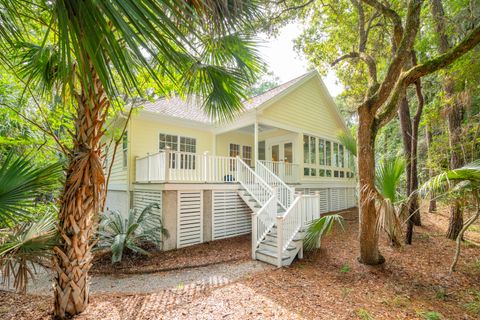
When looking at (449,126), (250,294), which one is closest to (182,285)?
(250,294)

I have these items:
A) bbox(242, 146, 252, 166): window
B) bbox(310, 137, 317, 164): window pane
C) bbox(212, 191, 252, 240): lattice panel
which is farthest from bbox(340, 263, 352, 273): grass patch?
bbox(242, 146, 252, 166): window

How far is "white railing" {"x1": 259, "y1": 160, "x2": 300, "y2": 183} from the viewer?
404 inches

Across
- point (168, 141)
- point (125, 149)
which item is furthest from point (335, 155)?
point (125, 149)

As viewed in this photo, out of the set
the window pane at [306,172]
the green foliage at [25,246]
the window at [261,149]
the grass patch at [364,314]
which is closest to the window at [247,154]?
the window at [261,149]

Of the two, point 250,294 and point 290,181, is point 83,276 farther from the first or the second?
point 290,181

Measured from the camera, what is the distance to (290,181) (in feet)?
35.4

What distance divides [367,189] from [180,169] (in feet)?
18.9

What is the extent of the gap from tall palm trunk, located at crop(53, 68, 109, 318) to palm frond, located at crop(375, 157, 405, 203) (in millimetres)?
5409

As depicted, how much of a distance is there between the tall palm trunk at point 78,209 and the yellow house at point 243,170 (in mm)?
2055

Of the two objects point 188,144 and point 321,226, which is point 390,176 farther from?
point 188,144

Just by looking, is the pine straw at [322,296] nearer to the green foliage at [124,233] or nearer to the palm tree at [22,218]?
the palm tree at [22,218]

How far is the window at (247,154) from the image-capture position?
41.3 feet

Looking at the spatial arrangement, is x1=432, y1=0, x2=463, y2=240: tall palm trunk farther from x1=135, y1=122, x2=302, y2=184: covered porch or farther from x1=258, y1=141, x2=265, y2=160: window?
x1=258, y1=141, x2=265, y2=160: window

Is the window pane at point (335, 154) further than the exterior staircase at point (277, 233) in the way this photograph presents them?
Yes
